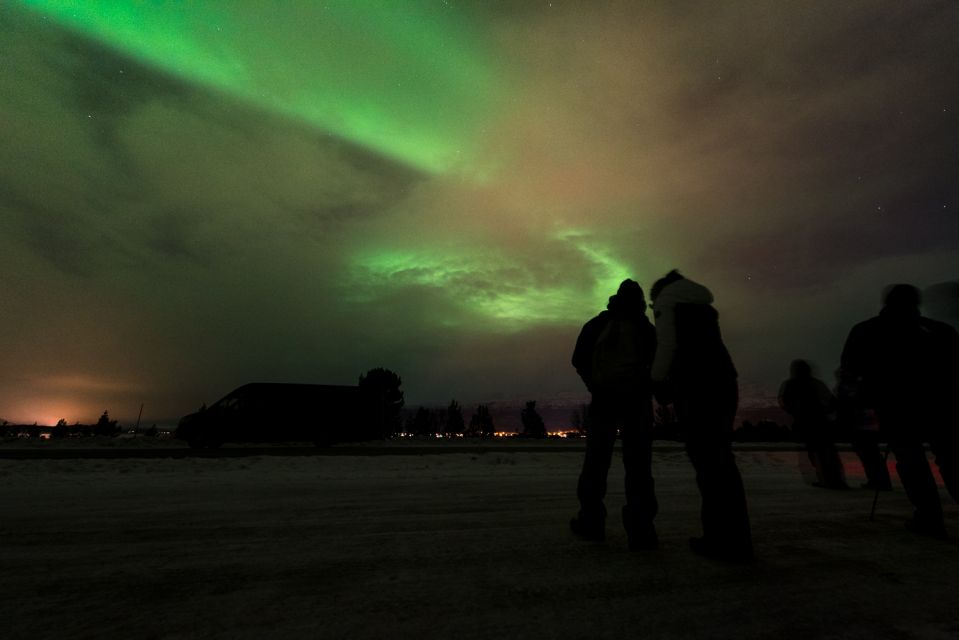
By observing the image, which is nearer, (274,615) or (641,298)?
(274,615)

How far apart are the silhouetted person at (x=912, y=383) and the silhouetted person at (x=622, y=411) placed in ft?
6.92

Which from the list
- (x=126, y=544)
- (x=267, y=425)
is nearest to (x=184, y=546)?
(x=126, y=544)

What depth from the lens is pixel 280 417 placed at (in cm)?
1822

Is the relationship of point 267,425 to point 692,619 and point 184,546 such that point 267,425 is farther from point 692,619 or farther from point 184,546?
point 692,619

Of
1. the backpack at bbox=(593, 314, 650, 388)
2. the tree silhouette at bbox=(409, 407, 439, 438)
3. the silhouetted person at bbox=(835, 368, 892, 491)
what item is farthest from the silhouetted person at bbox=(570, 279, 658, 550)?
the tree silhouette at bbox=(409, 407, 439, 438)

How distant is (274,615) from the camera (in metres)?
1.54

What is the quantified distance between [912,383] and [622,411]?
2560mm

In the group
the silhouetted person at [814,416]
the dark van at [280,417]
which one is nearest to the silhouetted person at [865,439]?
the silhouetted person at [814,416]

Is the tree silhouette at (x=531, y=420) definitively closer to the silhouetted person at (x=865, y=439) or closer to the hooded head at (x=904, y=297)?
the silhouetted person at (x=865, y=439)

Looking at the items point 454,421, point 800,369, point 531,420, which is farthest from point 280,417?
point 454,421

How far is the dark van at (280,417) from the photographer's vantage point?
1639 centimetres

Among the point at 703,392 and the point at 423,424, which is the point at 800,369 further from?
the point at 423,424

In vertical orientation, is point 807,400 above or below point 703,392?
above

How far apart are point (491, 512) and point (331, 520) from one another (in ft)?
4.25
